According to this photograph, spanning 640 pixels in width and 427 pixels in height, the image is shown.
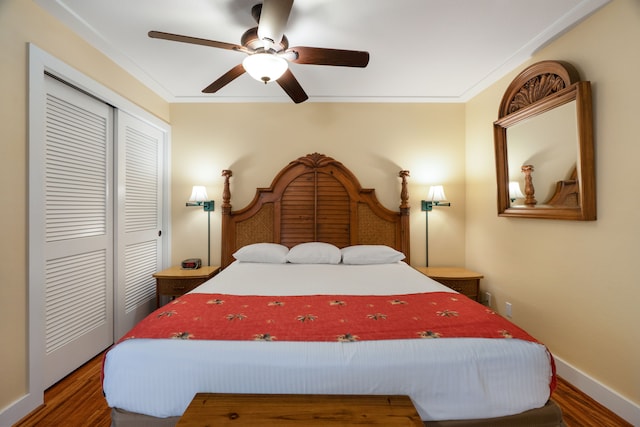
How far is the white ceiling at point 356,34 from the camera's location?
1837 mm

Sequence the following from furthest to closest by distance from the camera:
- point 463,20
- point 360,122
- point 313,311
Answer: point 360,122 < point 463,20 < point 313,311

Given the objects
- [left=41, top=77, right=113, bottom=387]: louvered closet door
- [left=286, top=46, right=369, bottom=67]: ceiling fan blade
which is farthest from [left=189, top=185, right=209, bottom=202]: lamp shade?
[left=286, top=46, right=369, bottom=67]: ceiling fan blade

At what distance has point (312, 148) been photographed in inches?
128

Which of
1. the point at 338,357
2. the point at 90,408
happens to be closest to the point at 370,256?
the point at 338,357

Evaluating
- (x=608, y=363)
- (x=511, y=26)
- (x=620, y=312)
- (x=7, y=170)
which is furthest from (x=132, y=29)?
(x=608, y=363)

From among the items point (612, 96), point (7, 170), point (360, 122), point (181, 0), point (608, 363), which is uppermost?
point (181, 0)

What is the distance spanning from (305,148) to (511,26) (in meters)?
2.09

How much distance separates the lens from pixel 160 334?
1.27 metres

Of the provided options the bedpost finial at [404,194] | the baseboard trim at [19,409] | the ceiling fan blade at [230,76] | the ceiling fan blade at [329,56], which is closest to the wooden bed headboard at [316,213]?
the bedpost finial at [404,194]

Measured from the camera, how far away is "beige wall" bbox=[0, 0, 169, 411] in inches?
63.0

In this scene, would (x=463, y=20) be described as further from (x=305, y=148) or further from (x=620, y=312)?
(x=620, y=312)

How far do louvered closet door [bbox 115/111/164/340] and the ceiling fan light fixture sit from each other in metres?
1.66

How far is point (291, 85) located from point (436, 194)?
6.32 feet

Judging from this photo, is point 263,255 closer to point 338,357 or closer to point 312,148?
point 312,148
